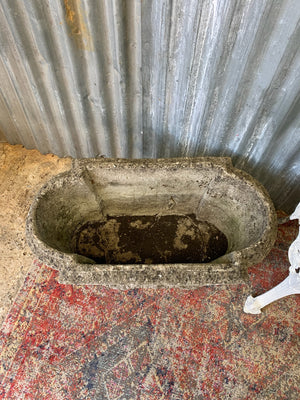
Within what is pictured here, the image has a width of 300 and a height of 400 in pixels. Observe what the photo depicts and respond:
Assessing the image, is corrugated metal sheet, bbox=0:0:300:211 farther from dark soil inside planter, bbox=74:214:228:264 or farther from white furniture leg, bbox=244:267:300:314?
white furniture leg, bbox=244:267:300:314

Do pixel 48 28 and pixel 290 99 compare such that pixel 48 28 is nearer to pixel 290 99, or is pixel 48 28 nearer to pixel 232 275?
pixel 290 99

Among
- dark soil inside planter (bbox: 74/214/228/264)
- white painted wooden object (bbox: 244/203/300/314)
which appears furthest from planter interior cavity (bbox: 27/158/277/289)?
white painted wooden object (bbox: 244/203/300/314)

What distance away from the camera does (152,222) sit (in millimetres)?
→ 2979

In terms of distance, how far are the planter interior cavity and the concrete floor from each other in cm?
60

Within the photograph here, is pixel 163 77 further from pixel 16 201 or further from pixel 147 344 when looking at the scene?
pixel 147 344

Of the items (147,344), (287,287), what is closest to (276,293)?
(287,287)

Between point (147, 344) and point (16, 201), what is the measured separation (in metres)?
2.04

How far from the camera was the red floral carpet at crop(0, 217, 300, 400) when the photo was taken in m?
2.36

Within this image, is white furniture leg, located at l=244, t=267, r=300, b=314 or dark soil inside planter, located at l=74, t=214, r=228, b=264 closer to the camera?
white furniture leg, located at l=244, t=267, r=300, b=314

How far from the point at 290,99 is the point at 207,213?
1278 millimetres

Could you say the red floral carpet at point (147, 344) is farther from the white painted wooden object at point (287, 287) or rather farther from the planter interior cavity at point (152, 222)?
the planter interior cavity at point (152, 222)

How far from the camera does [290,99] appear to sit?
6.74ft

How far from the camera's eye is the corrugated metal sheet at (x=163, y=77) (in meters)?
1.85

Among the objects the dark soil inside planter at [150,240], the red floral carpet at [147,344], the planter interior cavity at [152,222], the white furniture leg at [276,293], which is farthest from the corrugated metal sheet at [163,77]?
the red floral carpet at [147,344]
